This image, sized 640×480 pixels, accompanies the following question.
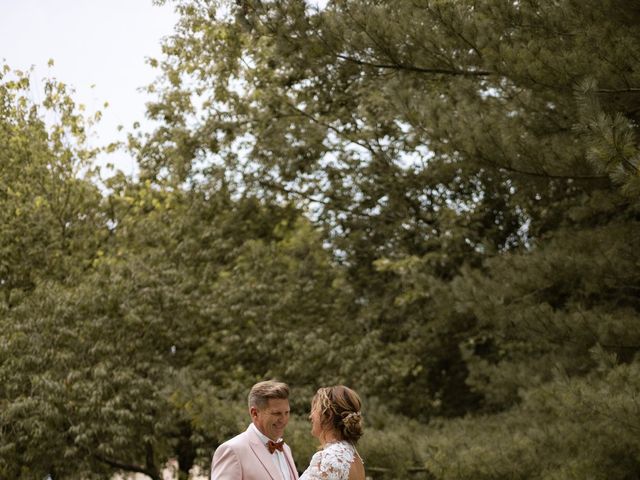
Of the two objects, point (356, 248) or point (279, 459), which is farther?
point (356, 248)

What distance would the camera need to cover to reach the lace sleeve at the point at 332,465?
3938 mm

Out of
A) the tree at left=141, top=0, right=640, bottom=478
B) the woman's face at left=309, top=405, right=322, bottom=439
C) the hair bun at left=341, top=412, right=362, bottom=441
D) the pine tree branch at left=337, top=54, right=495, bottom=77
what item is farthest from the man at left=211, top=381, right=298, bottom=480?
the pine tree branch at left=337, top=54, right=495, bottom=77

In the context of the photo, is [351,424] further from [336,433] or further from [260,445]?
[260,445]

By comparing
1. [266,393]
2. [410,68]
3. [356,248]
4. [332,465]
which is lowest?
[332,465]

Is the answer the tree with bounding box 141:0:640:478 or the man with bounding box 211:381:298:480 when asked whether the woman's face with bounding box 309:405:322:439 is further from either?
the tree with bounding box 141:0:640:478

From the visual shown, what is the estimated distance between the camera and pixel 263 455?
13.3ft

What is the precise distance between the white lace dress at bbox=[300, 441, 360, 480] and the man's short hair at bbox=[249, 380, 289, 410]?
0.30m

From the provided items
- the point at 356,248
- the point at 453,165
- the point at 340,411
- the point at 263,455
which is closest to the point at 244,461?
the point at 263,455

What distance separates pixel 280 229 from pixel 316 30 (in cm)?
800

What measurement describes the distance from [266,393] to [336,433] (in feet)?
1.13

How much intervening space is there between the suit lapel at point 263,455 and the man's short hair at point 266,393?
136 mm

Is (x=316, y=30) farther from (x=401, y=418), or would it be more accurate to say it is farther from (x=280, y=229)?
(x=280, y=229)

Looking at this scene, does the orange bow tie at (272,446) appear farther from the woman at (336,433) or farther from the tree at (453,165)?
the tree at (453,165)

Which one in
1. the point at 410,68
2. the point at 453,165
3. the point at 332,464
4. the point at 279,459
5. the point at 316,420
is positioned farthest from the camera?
the point at 453,165
